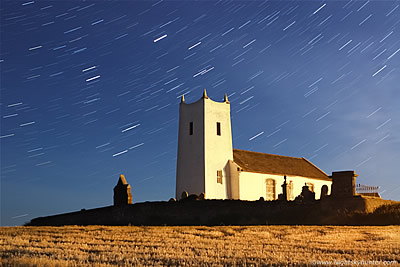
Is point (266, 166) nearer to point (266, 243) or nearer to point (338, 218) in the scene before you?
point (338, 218)

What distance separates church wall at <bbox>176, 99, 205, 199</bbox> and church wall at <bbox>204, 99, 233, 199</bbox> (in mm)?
509

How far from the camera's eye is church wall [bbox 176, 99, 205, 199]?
42.8 meters

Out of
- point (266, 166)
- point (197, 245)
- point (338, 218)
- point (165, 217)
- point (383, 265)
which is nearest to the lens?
point (383, 265)

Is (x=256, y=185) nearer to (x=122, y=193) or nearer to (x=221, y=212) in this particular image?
(x=221, y=212)

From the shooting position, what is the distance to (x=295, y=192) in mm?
47750

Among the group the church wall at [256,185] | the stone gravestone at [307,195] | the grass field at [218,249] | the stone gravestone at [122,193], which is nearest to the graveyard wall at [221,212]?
the stone gravestone at [122,193]

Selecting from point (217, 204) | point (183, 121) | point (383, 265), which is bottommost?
point (383, 265)

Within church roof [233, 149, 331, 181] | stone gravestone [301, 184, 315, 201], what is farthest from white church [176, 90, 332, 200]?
stone gravestone [301, 184, 315, 201]

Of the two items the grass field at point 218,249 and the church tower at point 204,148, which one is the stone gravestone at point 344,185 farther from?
the church tower at point 204,148

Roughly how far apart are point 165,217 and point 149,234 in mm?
11190

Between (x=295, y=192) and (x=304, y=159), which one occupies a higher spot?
(x=304, y=159)

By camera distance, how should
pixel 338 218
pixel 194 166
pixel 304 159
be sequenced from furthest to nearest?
1. pixel 304 159
2. pixel 194 166
3. pixel 338 218

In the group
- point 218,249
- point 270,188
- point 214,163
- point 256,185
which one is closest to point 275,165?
point 270,188

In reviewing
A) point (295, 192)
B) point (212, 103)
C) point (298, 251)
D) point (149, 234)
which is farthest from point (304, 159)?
point (298, 251)
